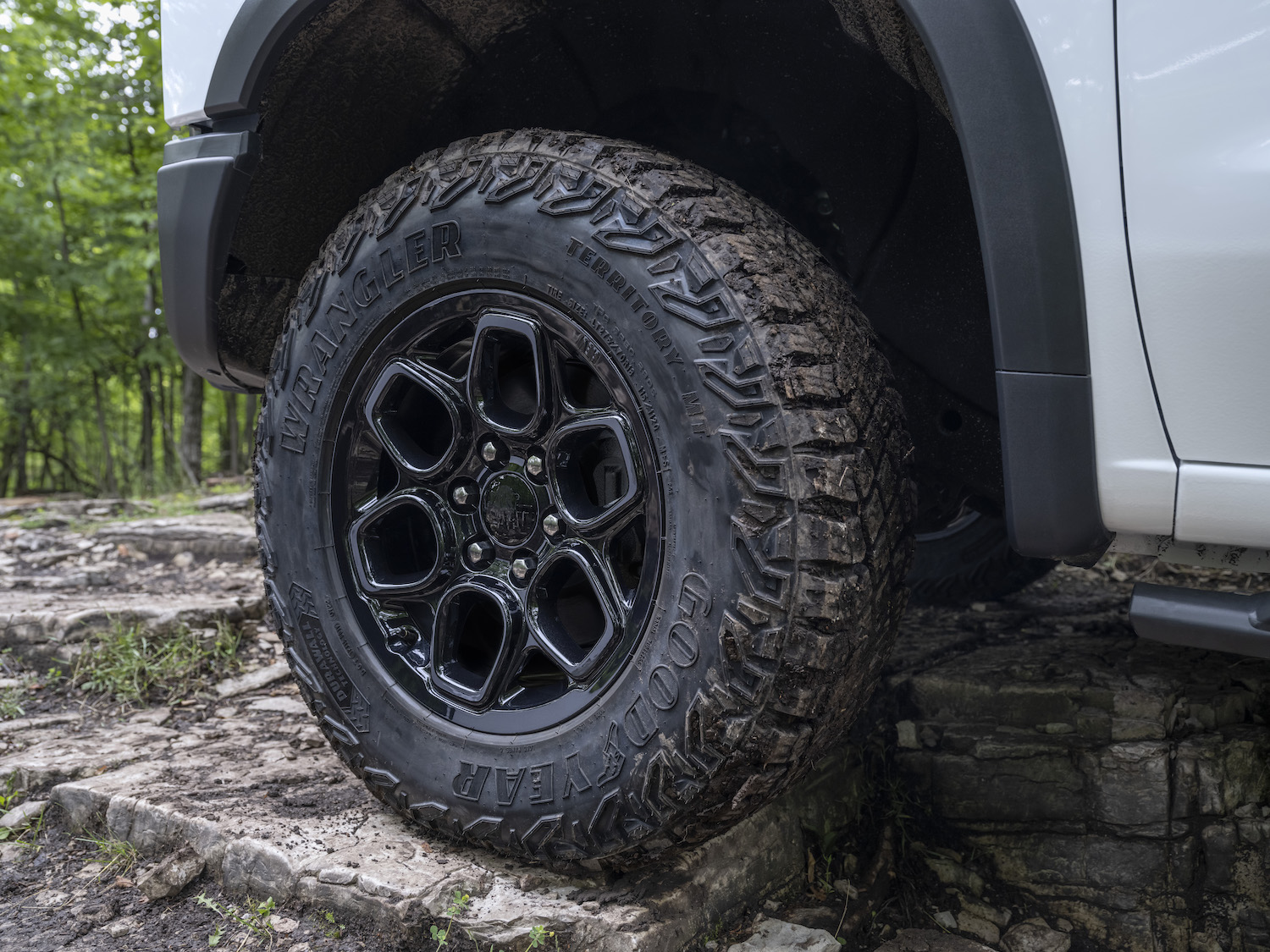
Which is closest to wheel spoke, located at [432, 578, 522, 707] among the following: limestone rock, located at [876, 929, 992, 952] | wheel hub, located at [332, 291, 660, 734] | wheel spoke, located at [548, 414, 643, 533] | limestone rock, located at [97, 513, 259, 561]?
wheel hub, located at [332, 291, 660, 734]

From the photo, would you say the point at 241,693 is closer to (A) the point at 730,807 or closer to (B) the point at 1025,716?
(A) the point at 730,807

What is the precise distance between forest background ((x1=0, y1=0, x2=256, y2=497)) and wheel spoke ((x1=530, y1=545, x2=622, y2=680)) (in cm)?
721

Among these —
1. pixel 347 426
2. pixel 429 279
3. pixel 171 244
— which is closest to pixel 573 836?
pixel 347 426

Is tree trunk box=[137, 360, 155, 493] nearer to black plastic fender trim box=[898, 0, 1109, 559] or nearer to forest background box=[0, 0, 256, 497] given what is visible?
forest background box=[0, 0, 256, 497]

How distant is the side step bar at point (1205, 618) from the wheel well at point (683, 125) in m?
0.73

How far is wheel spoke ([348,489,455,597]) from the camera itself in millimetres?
1687

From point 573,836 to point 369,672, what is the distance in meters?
0.52

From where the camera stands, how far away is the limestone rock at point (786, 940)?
152cm

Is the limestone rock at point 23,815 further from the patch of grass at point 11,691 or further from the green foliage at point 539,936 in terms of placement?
the green foliage at point 539,936

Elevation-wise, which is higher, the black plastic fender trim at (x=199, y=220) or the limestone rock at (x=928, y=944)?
the black plastic fender trim at (x=199, y=220)

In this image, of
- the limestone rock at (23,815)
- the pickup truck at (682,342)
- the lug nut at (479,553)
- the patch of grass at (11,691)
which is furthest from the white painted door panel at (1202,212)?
the patch of grass at (11,691)

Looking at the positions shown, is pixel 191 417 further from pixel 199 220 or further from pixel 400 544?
pixel 400 544

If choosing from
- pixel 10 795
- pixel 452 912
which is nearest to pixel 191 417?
pixel 10 795

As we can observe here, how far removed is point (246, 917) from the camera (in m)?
1.61
